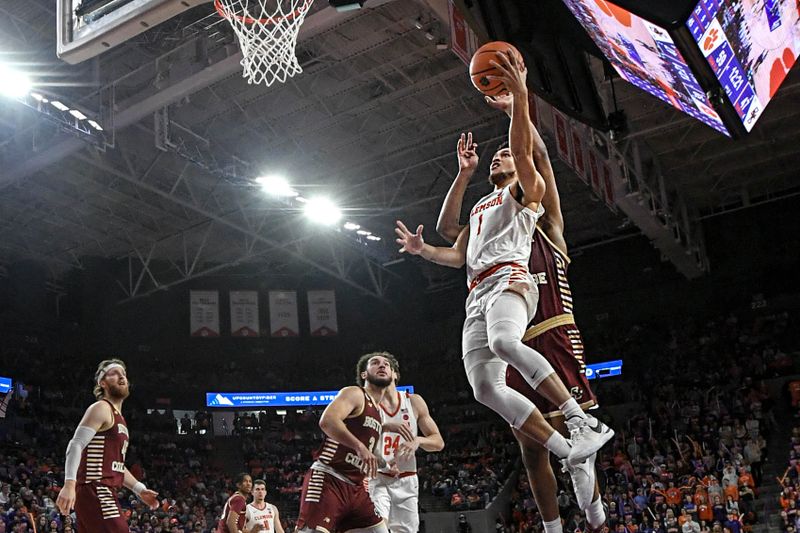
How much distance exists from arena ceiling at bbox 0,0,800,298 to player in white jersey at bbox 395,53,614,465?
9.37m

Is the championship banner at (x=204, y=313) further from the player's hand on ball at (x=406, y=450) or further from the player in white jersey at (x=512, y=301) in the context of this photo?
the player in white jersey at (x=512, y=301)

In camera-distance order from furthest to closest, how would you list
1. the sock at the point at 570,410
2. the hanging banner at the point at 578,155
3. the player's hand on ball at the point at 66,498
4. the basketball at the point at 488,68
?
the hanging banner at the point at 578,155 < the player's hand on ball at the point at 66,498 < the basketball at the point at 488,68 < the sock at the point at 570,410

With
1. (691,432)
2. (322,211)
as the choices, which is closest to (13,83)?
(322,211)

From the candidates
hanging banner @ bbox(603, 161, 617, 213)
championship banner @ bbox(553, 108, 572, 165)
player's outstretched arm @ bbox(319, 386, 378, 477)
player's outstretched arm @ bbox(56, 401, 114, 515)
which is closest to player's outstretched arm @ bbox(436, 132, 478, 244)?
player's outstretched arm @ bbox(319, 386, 378, 477)

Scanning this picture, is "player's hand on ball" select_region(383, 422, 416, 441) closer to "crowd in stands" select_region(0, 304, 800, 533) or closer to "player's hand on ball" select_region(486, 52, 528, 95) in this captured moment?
"player's hand on ball" select_region(486, 52, 528, 95)

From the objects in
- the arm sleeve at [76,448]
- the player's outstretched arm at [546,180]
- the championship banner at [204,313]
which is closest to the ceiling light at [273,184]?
the championship banner at [204,313]

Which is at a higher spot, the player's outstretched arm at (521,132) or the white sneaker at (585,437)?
the player's outstretched arm at (521,132)

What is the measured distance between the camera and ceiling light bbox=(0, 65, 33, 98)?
1625cm

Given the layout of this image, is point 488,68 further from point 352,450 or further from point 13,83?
point 13,83

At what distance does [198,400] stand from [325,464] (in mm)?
23045

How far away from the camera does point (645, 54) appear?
7605mm

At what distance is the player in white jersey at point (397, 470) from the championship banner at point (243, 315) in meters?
22.9

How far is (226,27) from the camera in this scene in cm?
1694

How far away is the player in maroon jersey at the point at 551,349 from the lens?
16.5 ft
